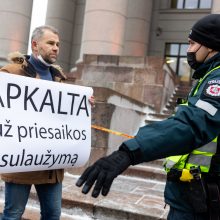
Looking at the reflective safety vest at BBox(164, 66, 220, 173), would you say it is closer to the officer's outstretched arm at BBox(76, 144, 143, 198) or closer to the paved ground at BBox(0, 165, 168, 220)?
the officer's outstretched arm at BBox(76, 144, 143, 198)

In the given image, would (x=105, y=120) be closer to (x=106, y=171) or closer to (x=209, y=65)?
(x=209, y=65)

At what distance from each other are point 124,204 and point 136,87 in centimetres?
534

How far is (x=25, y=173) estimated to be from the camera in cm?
278

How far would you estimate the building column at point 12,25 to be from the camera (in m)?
12.9

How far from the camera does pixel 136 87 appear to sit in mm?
9484

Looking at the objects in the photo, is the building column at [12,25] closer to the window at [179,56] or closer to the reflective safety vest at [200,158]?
the window at [179,56]

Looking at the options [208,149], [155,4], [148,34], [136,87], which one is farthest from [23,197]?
[155,4]

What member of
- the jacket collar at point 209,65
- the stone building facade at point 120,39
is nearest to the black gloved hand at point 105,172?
the jacket collar at point 209,65

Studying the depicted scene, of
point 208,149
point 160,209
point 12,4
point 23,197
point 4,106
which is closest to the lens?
point 208,149

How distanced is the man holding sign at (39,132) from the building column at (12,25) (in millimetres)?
10305

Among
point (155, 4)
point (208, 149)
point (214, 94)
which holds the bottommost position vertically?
point (208, 149)

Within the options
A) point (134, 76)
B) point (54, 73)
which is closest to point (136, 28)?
point (134, 76)

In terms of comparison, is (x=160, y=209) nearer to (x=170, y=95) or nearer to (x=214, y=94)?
(x=214, y=94)

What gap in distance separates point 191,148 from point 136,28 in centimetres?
1671
